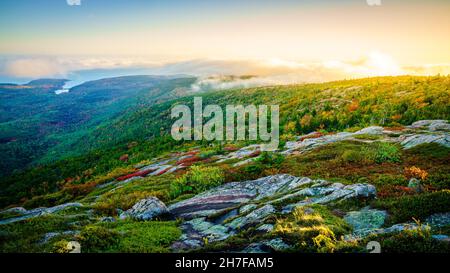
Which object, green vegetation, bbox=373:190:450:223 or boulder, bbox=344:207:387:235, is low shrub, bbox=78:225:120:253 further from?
green vegetation, bbox=373:190:450:223

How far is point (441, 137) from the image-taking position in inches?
763

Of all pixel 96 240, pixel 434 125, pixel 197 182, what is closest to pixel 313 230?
pixel 96 240

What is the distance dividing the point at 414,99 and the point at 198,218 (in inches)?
1639

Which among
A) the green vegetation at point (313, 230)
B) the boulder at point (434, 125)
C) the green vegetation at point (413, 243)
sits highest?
the boulder at point (434, 125)

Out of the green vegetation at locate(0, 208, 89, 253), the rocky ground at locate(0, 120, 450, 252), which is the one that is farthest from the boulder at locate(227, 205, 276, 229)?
the green vegetation at locate(0, 208, 89, 253)

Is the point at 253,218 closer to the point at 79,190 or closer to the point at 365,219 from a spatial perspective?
the point at 365,219

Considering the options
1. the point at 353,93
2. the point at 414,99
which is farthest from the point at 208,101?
the point at 414,99

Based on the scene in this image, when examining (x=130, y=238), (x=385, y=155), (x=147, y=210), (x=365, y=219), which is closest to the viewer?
(x=365, y=219)

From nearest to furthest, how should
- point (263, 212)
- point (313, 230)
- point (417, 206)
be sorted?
1. point (313, 230)
2. point (417, 206)
3. point (263, 212)

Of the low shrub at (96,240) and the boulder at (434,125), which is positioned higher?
the boulder at (434,125)

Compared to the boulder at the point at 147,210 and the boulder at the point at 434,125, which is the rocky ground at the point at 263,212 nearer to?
the boulder at the point at 147,210

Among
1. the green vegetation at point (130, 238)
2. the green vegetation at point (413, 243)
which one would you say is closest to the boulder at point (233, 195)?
the green vegetation at point (130, 238)
